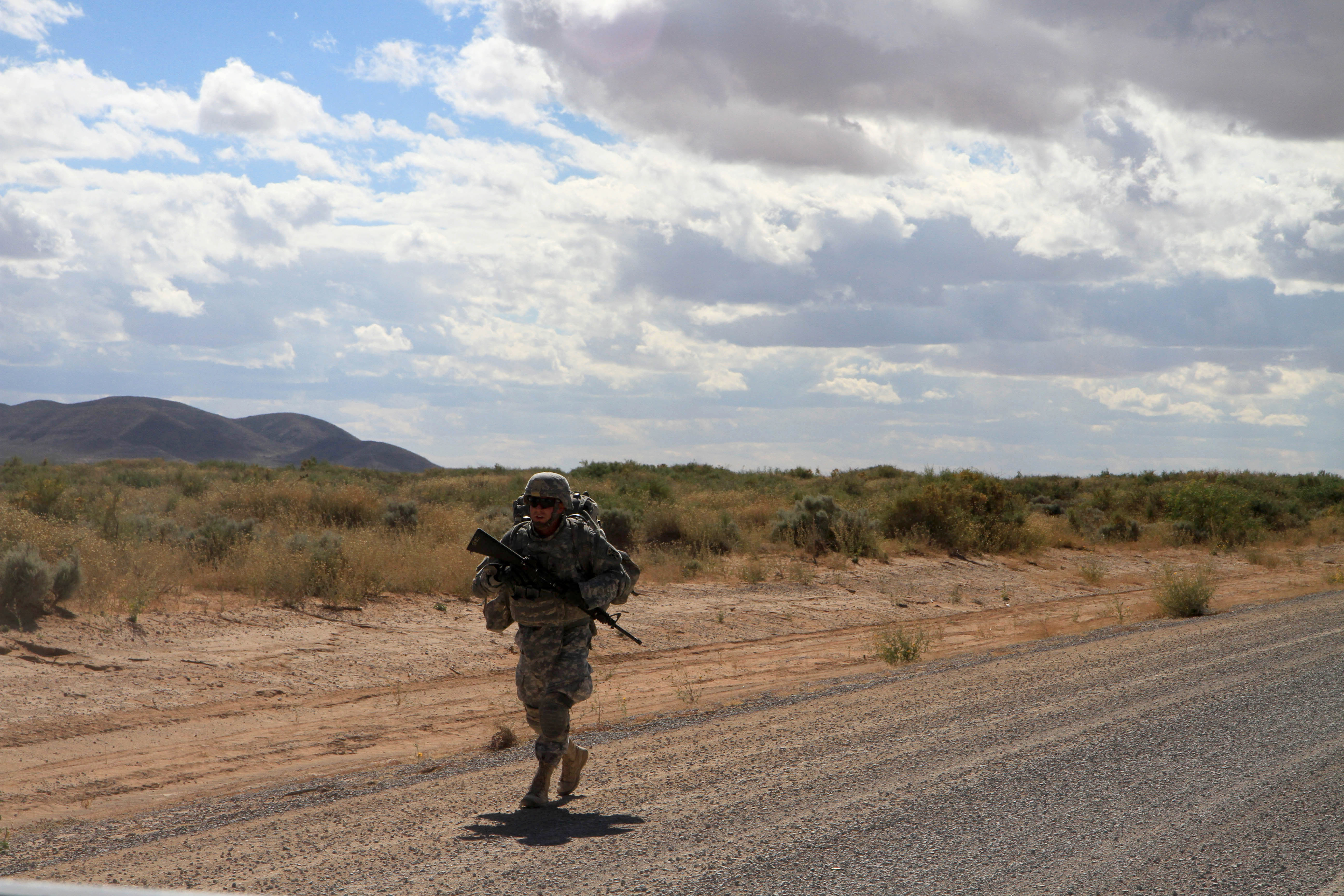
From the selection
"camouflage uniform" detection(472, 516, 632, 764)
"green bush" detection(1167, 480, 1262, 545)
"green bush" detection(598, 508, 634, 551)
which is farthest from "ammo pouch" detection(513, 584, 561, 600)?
"green bush" detection(1167, 480, 1262, 545)

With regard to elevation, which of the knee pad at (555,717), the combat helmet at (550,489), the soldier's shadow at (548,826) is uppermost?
the combat helmet at (550,489)

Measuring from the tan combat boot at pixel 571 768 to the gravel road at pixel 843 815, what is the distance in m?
0.14

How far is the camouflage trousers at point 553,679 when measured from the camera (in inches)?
234

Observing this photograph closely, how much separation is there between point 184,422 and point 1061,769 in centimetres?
16317

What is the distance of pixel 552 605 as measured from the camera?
593cm

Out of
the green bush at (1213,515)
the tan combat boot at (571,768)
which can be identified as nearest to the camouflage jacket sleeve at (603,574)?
the tan combat boot at (571,768)

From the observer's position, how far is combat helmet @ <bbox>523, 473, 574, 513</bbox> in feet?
19.4

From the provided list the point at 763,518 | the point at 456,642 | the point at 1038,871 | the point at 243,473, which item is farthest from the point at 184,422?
the point at 1038,871

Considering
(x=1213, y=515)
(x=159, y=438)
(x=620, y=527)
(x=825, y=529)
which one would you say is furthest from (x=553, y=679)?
(x=159, y=438)

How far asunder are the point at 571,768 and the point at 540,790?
0.28m

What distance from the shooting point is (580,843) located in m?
5.29

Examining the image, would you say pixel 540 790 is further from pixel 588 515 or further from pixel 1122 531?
pixel 1122 531

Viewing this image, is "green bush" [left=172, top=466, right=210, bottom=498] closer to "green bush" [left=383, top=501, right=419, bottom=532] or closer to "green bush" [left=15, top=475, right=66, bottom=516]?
"green bush" [left=15, top=475, right=66, bottom=516]

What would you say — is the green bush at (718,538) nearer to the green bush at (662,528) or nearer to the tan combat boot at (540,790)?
the green bush at (662,528)
